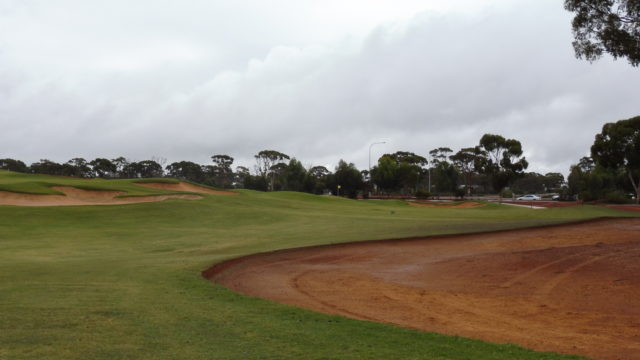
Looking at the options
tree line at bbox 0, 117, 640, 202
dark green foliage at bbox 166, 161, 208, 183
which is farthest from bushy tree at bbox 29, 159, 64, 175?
dark green foliage at bbox 166, 161, 208, 183

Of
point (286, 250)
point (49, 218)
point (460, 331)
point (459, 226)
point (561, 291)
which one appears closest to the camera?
point (460, 331)

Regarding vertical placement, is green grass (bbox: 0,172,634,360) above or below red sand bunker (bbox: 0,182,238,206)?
below

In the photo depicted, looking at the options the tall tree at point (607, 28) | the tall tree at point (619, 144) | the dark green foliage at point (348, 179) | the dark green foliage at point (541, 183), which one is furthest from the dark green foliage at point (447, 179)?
the tall tree at point (607, 28)

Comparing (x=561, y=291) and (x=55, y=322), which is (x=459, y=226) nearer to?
(x=561, y=291)

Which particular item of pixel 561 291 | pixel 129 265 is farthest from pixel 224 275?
pixel 561 291

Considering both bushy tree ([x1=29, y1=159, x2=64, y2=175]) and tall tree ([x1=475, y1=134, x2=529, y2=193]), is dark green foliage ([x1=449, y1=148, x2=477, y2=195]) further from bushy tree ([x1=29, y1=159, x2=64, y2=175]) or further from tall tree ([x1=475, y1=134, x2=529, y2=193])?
bushy tree ([x1=29, y1=159, x2=64, y2=175])

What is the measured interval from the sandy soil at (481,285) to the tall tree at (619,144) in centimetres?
4639

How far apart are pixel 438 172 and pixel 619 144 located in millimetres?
48637

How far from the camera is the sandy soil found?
29.1 feet

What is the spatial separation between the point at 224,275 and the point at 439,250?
368 inches

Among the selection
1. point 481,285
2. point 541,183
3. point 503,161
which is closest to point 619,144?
point 503,161

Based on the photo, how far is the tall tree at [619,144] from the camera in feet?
203

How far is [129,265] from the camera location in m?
14.9

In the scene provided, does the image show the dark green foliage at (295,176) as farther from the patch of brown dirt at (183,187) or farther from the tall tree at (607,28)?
the tall tree at (607,28)
